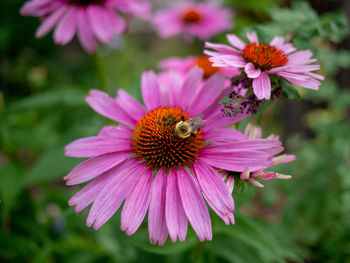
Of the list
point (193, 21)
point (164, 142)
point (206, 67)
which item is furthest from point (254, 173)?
point (193, 21)

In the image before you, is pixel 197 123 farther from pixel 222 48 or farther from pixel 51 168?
pixel 51 168

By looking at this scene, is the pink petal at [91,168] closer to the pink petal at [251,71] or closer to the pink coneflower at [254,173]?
the pink coneflower at [254,173]

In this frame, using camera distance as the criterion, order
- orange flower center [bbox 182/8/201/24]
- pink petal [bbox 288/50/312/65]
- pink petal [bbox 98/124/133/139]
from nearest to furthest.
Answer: pink petal [bbox 288/50/312/65] → pink petal [bbox 98/124/133/139] → orange flower center [bbox 182/8/201/24]

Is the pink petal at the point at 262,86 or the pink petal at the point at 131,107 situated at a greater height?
the pink petal at the point at 131,107

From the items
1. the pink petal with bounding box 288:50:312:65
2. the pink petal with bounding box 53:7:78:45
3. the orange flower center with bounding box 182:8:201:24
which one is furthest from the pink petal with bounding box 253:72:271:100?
the orange flower center with bounding box 182:8:201:24

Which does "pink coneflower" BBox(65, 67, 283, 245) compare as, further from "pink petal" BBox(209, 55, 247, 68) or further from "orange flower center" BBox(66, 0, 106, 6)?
"orange flower center" BBox(66, 0, 106, 6)

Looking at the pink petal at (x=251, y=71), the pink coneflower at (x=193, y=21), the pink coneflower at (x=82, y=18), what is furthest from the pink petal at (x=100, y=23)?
the pink coneflower at (x=193, y=21)
